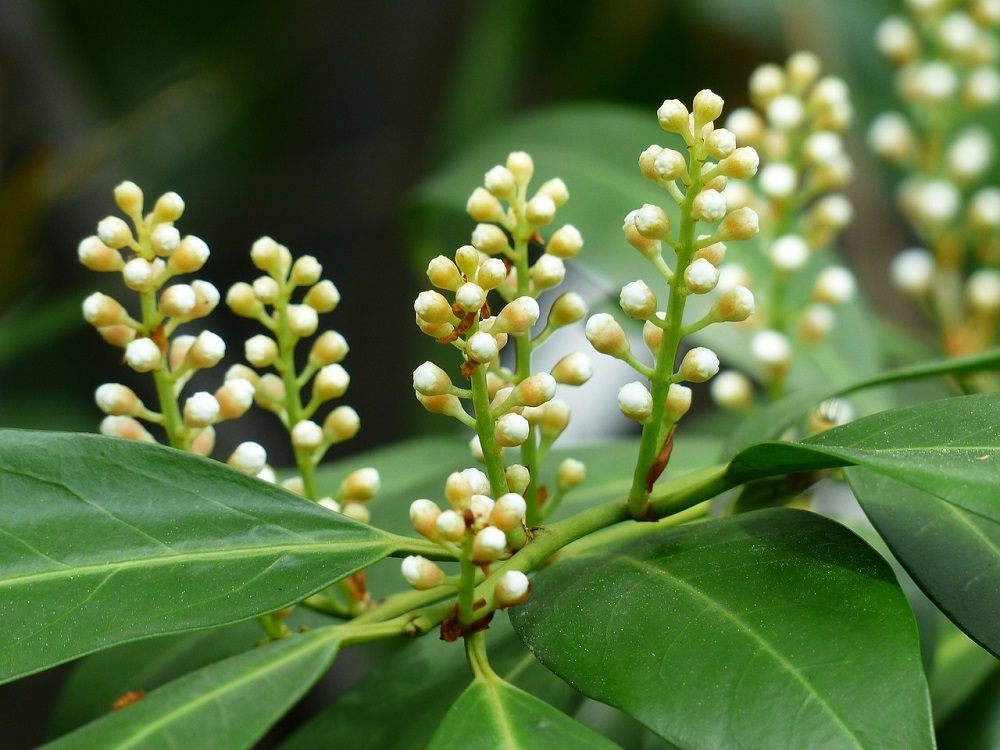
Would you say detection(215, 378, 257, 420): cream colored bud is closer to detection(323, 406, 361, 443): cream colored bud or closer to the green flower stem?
detection(323, 406, 361, 443): cream colored bud

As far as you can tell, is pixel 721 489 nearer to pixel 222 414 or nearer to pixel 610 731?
pixel 222 414

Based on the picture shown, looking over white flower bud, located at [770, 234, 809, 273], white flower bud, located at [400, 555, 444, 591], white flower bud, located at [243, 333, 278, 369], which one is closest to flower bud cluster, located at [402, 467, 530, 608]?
white flower bud, located at [400, 555, 444, 591]

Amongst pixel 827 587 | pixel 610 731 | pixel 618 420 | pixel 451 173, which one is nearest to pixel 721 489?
pixel 827 587

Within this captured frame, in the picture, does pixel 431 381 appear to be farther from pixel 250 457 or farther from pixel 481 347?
pixel 250 457

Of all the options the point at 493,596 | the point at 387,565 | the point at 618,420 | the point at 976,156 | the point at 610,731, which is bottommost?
the point at 618,420

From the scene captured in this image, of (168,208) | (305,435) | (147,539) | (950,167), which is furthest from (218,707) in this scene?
(950,167)

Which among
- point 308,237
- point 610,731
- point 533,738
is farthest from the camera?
point 308,237

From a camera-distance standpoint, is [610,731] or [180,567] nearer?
[180,567]
